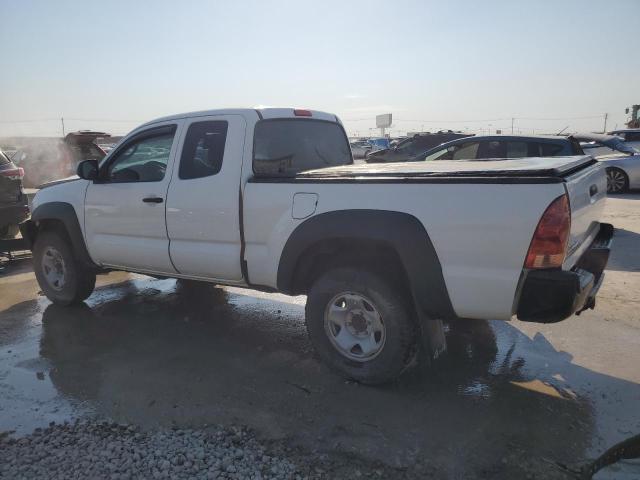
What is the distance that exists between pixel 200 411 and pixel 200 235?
153 cm

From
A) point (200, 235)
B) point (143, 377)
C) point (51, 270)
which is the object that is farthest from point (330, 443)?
point (51, 270)

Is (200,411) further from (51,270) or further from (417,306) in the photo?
(51,270)

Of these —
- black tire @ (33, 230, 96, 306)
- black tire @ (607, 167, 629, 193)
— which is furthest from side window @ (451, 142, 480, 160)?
black tire @ (607, 167, 629, 193)

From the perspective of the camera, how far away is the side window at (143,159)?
468 centimetres

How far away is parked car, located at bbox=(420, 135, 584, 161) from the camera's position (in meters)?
8.04

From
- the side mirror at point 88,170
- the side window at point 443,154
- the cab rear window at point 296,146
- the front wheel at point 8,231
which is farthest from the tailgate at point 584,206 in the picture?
the front wheel at point 8,231

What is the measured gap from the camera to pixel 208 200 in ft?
13.7

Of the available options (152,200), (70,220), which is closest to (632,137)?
(152,200)

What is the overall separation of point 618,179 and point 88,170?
13.5 metres

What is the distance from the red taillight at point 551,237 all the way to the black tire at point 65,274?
4.61 meters

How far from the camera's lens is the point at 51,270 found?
18.8ft

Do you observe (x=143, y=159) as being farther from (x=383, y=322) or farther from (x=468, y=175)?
(x=468, y=175)

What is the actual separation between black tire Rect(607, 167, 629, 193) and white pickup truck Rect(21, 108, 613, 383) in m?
11.0

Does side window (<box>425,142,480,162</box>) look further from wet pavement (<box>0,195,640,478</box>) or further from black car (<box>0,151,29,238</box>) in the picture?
black car (<box>0,151,29,238</box>)
